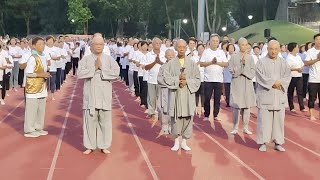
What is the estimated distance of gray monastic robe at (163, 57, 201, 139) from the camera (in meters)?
8.69

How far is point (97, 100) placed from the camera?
8.42 m

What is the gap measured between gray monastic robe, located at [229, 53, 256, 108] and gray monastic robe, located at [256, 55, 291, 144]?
132cm

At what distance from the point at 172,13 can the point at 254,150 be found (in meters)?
51.0

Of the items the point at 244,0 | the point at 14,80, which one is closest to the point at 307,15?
the point at 244,0

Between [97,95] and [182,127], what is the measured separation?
156 cm

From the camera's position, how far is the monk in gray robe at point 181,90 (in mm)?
8680

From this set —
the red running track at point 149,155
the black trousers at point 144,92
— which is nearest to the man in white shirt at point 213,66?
the red running track at point 149,155

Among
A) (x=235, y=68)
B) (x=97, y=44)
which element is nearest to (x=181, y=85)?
(x=97, y=44)

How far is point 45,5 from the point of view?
65250 millimetres

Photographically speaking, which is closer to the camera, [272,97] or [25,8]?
[272,97]

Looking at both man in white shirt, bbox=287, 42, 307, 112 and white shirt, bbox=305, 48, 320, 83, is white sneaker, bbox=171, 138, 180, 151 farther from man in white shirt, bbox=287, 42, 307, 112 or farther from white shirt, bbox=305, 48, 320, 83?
man in white shirt, bbox=287, 42, 307, 112

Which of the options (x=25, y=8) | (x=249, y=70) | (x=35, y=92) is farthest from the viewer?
(x=25, y=8)

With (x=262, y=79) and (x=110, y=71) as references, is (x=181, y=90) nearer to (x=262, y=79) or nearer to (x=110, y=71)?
(x=110, y=71)

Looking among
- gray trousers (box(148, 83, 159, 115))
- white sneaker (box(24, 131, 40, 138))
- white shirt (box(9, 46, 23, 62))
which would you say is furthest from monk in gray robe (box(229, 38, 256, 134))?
white shirt (box(9, 46, 23, 62))
